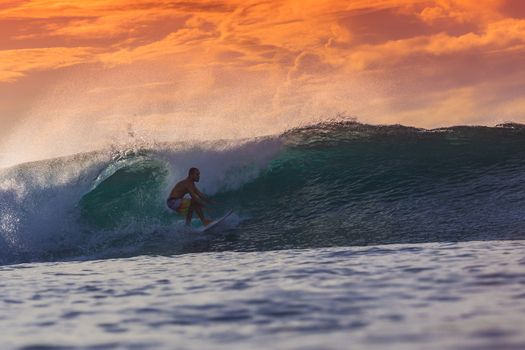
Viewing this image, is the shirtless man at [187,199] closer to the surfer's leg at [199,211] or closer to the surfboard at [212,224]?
the surfer's leg at [199,211]

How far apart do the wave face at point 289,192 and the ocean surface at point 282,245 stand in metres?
0.04

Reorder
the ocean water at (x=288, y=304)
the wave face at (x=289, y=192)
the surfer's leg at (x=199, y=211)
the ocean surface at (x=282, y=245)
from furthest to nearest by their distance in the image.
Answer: the surfer's leg at (x=199, y=211) → the wave face at (x=289, y=192) → the ocean surface at (x=282, y=245) → the ocean water at (x=288, y=304)

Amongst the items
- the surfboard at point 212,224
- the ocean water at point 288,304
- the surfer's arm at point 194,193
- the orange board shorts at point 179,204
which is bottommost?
the ocean water at point 288,304

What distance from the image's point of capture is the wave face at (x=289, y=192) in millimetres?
11656

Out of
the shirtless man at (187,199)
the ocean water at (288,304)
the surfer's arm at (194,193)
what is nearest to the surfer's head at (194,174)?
the shirtless man at (187,199)

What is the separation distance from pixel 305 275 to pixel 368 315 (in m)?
1.88

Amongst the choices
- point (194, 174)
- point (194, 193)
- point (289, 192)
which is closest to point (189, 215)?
point (194, 193)

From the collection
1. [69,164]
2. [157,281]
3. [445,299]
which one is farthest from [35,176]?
[445,299]

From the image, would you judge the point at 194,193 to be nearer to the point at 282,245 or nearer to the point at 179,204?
the point at 179,204

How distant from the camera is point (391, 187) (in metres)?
14.1

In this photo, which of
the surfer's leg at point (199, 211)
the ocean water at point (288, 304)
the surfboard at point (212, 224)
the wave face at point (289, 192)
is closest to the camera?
the ocean water at point (288, 304)

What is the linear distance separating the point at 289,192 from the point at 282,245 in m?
3.66

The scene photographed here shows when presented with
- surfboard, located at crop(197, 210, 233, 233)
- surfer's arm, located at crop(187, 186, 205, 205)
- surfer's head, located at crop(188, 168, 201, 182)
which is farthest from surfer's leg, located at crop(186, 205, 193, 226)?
surfer's head, located at crop(188, 168, 201, 182)

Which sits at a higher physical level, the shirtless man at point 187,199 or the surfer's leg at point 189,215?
the shirtless man at point 187,199
